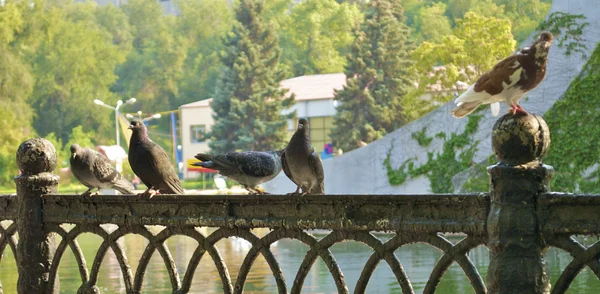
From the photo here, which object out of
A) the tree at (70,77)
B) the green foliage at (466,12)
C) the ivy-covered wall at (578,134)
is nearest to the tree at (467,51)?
the green foliage at (466,12)

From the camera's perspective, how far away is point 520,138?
1.98m

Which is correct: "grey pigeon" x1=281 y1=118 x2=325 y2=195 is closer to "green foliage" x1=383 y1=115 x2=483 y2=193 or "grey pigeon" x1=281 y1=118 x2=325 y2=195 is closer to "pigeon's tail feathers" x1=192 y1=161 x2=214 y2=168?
"pigeon's tail feathers" x1=192 y1=161 x2=214 y2=168

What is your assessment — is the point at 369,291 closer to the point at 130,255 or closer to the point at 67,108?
the point at 130,255

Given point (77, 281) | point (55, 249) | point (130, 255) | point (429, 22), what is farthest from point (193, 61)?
point (55, 249)

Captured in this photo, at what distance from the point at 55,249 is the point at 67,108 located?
55.8 m

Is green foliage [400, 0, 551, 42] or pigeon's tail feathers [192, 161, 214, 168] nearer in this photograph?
pigeon's tail feathers [192, 161, 214, 168]

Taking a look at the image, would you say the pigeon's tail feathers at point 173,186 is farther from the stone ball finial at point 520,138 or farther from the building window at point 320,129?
the building window at point 320,129

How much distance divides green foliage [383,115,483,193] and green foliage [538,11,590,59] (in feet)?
8.21

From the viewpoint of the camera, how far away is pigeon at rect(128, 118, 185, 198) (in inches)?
128

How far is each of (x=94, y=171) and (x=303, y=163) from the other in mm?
1430

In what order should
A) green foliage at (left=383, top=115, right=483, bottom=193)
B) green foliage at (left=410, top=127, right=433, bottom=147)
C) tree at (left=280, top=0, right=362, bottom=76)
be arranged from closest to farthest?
1. green foliage at (left=383, top=115, right=483, bottom=193)
2. green foliage at (left=410, top=127, right=433, bottom=147)
3. tree at (left=280, top=0, right=362, bottom=76)

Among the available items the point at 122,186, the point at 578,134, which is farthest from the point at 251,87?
the point at 122,186

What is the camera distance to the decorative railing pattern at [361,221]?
199 cm

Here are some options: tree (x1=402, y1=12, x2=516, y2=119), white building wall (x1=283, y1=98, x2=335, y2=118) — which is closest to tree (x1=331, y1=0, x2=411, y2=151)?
white building wall (x1=283, y1=98, x2=335, y2=118)
